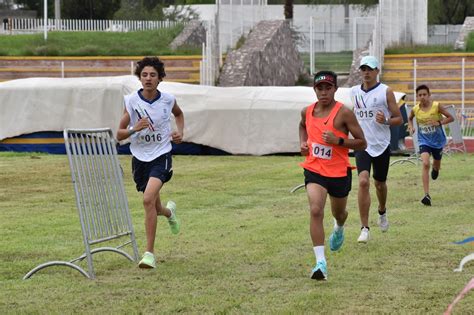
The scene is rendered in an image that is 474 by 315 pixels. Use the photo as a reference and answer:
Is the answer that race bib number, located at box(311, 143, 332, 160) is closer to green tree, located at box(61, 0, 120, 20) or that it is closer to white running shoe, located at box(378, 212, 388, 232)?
white running shoe, located at box(378, 212, 388, 232)

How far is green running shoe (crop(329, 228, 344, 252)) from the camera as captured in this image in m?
10.9

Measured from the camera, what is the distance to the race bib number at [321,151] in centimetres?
998

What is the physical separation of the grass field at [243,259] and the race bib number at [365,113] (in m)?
1.25

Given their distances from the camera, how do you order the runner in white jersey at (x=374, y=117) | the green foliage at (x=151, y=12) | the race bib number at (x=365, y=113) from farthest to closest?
the green foliage at (x=151, y=12)
the race bib number at (x=365, y=113)
the runner in white jersey at (x=374, y=117)

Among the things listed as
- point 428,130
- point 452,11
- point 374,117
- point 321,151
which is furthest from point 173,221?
point 452,11

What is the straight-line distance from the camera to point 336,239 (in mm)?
10898

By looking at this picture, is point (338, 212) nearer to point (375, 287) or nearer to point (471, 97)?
point (375, 287)

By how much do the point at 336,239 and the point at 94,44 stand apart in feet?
124

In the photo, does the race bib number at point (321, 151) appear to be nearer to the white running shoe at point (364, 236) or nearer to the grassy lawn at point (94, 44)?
the white running shoe at point (364, 236)

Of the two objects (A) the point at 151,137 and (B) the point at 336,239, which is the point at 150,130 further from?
(B) the point at 336,239

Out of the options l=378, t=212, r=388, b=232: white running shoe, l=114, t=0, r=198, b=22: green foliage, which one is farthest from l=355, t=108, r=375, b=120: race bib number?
l=114, t=0, r=198, b=22: green foliage

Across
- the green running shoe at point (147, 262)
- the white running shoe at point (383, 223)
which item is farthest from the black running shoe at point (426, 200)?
the green running shoe at point (147, 262)

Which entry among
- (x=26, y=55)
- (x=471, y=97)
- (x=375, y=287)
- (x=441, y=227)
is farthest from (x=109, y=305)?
(x=26, y=55)

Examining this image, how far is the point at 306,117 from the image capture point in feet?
Answer: 33.5
